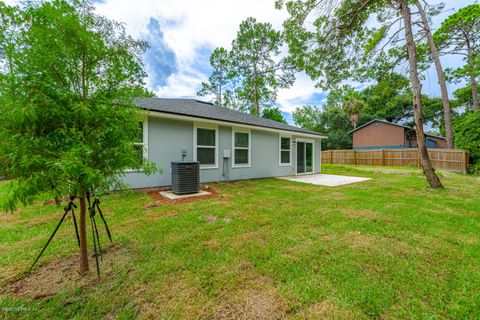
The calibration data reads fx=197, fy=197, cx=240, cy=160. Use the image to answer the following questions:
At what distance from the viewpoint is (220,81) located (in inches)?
853

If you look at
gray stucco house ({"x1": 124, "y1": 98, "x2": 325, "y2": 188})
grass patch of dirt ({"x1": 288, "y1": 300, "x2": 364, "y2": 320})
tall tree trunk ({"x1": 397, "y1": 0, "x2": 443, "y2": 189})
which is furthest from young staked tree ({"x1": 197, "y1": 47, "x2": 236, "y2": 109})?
grass patch of dirt ({"x1": 288, "y1": 300, "x2": 364, "y2": 320})

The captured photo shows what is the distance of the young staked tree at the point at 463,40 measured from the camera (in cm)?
1106

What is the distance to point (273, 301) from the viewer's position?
1681mm

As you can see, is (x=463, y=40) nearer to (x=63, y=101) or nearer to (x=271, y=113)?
(x=271, y=113)

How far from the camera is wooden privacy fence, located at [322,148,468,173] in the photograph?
12039 millimetres

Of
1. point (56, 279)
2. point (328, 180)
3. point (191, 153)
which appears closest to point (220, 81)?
point (191, 153)

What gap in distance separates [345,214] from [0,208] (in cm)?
483

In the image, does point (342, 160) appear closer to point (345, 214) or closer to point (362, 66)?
point (362, 66)

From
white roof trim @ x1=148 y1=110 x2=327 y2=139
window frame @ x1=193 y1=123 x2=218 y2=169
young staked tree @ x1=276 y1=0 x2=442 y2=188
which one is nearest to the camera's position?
white roof trim @ x1=148 y1=110 x2=327 y2=139

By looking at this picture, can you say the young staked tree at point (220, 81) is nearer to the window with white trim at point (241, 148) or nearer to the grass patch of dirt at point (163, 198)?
the window with white trim at point (241, 148)

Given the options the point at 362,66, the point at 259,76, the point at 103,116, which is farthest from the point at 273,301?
the point at 259,76

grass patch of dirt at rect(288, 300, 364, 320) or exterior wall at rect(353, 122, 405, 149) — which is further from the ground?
exterior wall at rect(353, 122, 405, 149)

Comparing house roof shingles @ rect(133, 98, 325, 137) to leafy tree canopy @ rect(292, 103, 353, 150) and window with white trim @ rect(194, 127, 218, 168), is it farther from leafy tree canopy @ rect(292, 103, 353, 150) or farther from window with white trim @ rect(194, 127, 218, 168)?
leafy tree canopy @ rect(292, 103, 353, 150)

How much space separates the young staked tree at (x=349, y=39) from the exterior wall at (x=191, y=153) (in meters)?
3.46
